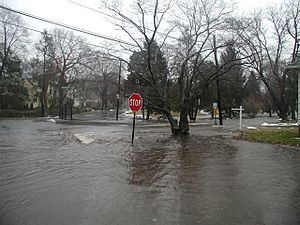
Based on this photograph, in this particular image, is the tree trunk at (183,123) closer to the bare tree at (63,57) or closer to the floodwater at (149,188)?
the floodwater at (149,188)

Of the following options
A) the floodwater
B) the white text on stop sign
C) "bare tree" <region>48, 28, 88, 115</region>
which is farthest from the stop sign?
"bare tree" <region>48, 28, 88, 115</region>

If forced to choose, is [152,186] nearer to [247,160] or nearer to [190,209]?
[190,209]

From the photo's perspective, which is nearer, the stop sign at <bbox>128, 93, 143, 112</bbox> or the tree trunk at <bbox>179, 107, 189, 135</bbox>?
the stop sign at <bbox>128, 93, 143, 112</bbox>

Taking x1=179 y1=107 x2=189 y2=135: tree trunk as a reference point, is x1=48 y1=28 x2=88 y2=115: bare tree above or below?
above

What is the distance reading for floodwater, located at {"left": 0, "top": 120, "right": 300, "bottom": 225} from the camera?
520cm

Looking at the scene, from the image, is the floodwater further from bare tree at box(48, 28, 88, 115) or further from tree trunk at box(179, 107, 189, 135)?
bare tree at box(48, 28, 88, 115)

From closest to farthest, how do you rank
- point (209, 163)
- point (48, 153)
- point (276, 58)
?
point (209, 163) < point (48, 153) < point (276, 58)

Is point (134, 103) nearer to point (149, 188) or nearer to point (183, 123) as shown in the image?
point (183, 123)

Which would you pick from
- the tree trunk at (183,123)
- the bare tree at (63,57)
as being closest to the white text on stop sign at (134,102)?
the tree trunk at (183,123)

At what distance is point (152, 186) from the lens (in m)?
7.28

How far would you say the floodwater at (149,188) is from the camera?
5203mm

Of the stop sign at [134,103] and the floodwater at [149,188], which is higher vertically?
the stop sign at [134,103]

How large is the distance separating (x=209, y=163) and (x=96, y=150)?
5.14 meters

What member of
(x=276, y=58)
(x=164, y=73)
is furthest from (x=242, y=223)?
(x=276, y=58)
